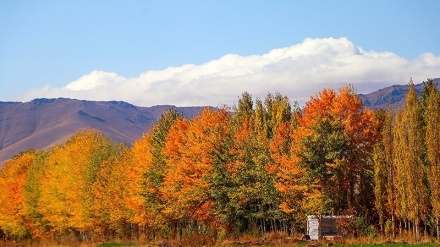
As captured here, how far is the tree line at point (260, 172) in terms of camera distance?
59844 mm

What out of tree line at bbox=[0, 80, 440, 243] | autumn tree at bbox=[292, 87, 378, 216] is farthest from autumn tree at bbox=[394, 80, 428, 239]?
autumn tree at bbox=[292, 87, 378, 216]

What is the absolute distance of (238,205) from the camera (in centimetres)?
6925

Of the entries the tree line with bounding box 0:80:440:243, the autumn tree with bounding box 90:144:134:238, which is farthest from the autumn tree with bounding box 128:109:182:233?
the autumn tree with bounding box 90:144:134:238

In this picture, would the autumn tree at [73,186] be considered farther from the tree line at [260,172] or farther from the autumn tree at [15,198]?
the autumn tree at [15,198]

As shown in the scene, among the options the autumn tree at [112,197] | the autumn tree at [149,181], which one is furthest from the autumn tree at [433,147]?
the autumn tree at [112,197]

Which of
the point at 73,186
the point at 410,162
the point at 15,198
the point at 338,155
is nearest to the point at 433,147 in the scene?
the point at 410,162

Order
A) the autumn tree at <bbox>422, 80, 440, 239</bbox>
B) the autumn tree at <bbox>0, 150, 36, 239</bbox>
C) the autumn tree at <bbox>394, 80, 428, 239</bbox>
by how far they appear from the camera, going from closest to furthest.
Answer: the autumn tree at <bbox>422, 80, 440, 239</bbox> < the autumn tree at <bbox>394, 80, 428, 239</bbox> < the autumn tree at <bbox>0, 150, 36, 239</bbox>

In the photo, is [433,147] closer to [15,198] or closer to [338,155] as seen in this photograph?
[338,155]

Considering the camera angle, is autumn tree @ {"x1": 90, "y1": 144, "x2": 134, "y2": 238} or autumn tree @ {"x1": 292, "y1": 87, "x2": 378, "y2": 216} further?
autumn tree @ {"x1": 90, "y1": 144, "x2": 134, "y2": 238}

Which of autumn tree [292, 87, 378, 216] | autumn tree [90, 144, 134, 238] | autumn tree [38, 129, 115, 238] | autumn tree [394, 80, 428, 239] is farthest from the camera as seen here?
autumn tree [38, 129, 115, 238]

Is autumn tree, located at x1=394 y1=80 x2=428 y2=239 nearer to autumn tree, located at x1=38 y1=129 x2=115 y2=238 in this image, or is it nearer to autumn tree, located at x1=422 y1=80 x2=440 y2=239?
autumn tree, located at x1=422 y1=80 x2=440 y2=239

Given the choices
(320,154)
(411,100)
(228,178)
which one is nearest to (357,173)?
(320,154)

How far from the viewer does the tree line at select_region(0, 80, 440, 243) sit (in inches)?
2356

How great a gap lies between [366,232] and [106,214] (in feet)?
135
